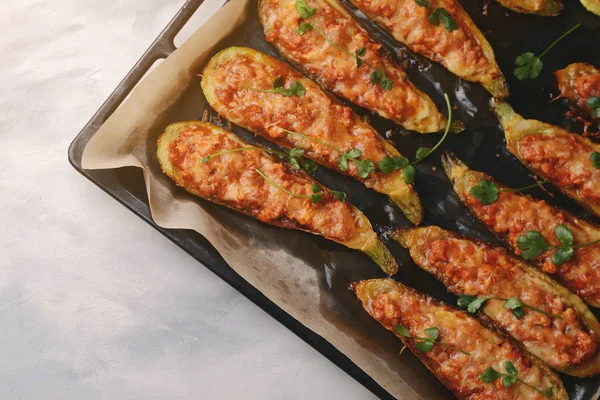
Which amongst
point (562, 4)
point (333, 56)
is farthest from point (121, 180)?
point (562, 4)

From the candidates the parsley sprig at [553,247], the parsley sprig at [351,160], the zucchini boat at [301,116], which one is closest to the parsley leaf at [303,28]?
the zucchini boat at [301,116]

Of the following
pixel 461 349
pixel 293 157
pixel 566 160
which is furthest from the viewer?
pixel 293 157

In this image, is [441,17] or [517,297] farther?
[441,17]

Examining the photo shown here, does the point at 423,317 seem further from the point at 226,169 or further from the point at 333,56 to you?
the point at 333,56

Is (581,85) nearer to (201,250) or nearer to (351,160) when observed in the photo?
(351,160)

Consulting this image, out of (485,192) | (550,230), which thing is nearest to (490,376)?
(550,230)

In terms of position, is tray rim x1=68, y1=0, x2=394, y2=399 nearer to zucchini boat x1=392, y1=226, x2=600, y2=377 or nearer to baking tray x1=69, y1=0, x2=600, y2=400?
baking tray x1=69, y1=0, x2=600, y2=400
